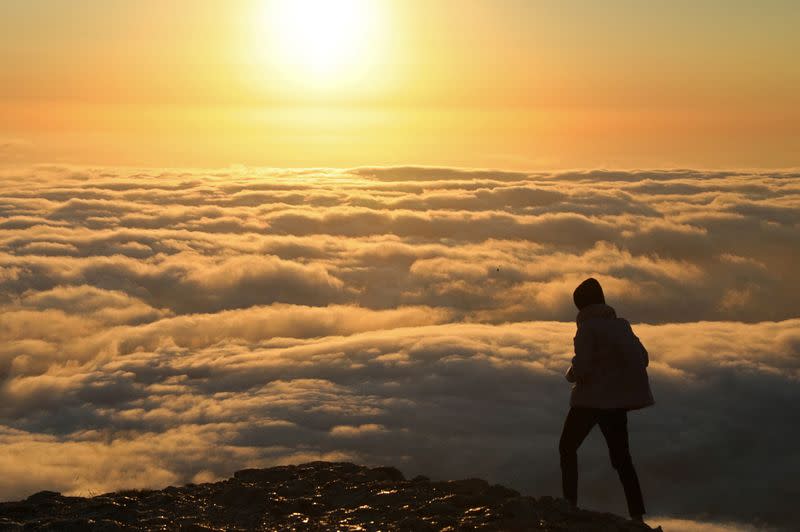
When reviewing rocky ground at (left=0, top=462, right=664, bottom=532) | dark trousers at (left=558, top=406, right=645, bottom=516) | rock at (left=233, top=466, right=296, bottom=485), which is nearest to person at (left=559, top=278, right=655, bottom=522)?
dark trousers at (left=558, top=406, right=645, bottom=516)

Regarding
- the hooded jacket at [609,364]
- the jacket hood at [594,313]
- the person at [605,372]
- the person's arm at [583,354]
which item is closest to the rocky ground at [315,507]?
the person at [605,372]

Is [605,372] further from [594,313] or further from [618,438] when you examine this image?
[618,438]

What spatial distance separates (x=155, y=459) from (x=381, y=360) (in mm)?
13325

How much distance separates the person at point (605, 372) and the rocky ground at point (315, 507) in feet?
2.92

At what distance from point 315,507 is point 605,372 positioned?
326cm

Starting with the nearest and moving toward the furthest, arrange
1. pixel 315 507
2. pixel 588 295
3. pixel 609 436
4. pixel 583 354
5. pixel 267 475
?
pixel 583 354 < pixel 588 295 < pixel 609 436 < pixel 315 507 < pixel 267 475

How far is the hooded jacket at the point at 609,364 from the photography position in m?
7.74

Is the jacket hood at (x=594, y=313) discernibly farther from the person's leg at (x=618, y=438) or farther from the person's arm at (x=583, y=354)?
the person's leg at (x=618, y=438)

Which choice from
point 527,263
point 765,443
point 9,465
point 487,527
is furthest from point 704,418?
→ point 527,263

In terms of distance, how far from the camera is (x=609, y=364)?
778cm

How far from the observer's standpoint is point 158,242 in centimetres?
11125

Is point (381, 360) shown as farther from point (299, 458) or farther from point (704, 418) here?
Result: point (299, 458)

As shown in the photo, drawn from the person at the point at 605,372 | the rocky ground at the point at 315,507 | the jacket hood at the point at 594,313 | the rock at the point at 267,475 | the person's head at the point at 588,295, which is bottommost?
the rocky ground at the point at 315,507

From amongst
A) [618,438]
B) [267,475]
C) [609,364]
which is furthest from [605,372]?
[267,475]
